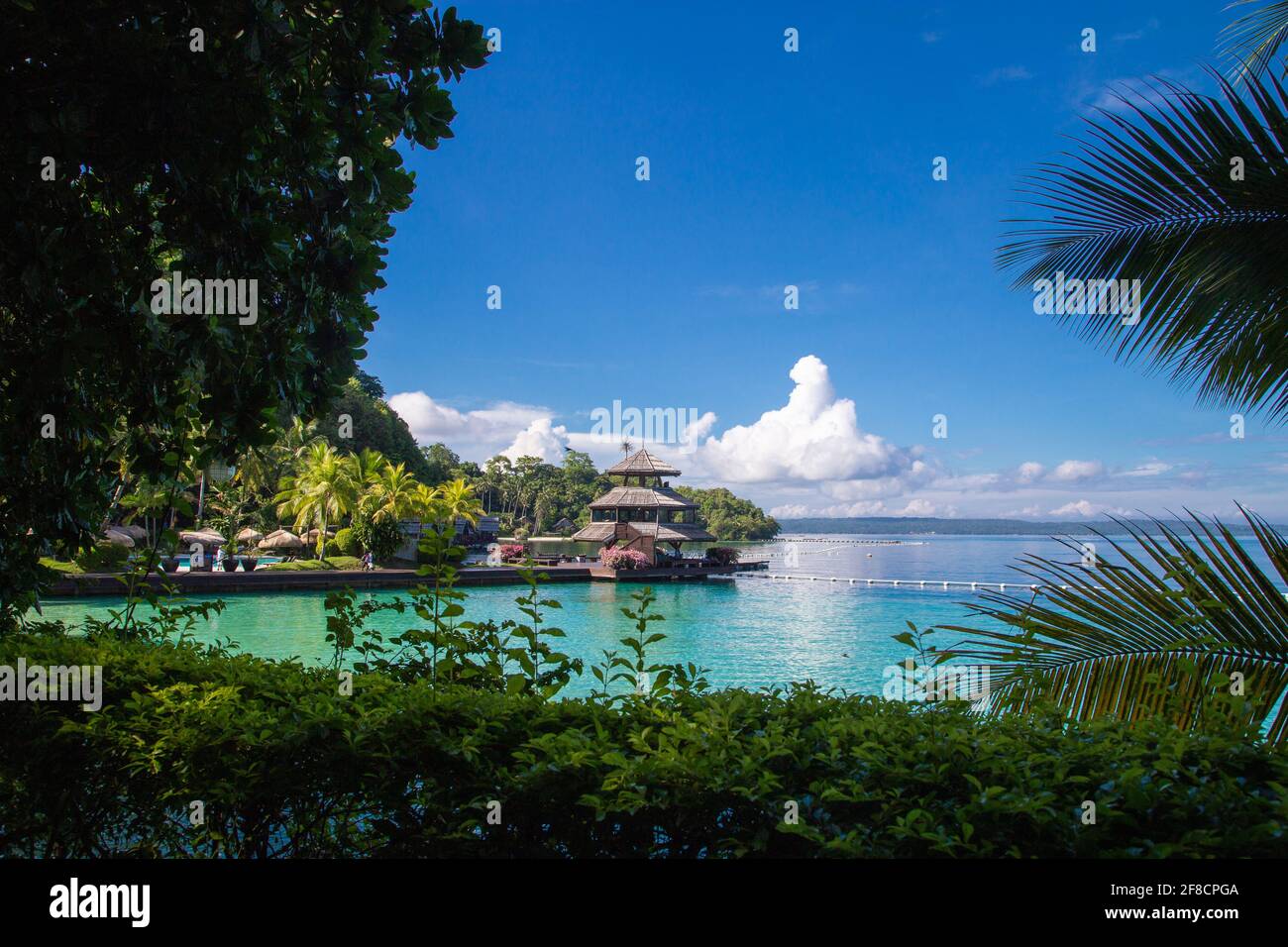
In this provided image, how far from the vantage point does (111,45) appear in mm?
2137

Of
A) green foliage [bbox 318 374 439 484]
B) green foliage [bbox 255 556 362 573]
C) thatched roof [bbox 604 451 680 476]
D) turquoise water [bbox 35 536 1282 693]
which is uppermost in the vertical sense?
green foliage [bbox 318 374 439 484]

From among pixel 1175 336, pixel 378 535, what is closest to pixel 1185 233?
pixel 1175 336

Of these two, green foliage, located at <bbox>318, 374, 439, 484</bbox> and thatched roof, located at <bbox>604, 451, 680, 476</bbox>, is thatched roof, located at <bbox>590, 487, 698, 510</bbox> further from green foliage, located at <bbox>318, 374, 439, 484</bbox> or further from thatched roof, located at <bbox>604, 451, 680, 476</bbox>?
green foliage, located at <bbox>318, 374, 439, 484</bbox>

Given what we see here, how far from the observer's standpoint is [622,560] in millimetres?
35469

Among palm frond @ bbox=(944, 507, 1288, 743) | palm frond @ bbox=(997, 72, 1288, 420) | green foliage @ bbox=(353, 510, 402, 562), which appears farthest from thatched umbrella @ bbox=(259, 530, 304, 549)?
palm frond @ bbox=(944, 507, 1288, 743)

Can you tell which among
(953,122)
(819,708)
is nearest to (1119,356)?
(819,708)

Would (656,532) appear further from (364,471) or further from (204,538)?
(204,538)

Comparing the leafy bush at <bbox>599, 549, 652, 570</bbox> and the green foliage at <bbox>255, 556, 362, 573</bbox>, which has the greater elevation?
the green foliage at <bbox>255, 556, 362, 573</bbox>

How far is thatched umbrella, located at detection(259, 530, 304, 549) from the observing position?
102 feet

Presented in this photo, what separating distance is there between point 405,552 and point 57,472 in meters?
30.1

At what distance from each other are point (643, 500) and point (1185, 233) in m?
36.4

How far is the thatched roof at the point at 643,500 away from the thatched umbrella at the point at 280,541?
46.7ft

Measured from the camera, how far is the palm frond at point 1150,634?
261cm

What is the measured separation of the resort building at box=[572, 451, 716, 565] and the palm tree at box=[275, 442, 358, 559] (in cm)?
1186
